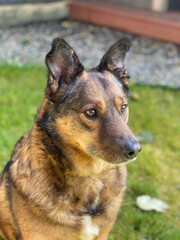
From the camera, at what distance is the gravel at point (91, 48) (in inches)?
273

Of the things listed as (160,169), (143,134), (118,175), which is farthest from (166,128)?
(118,175)

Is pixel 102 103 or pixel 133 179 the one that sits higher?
pixel 102 103

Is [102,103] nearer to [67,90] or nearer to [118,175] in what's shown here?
[67,90]

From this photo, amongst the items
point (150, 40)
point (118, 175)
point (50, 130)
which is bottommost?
point (150, 40)

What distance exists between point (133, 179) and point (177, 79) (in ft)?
9.19

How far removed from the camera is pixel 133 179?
14.7ft

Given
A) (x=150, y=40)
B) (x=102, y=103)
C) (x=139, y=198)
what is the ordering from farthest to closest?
(x=150, y=40) → (x=139, y=198) → (x=102, y=103)

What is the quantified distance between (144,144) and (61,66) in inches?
94.6

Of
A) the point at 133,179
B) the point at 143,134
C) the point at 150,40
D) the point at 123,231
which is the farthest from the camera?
the point at 150,40

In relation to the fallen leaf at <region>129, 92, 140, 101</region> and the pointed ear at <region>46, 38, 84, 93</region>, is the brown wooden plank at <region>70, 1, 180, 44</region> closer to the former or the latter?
the fallen leaf at <region>129, 92, 140, 101</region>

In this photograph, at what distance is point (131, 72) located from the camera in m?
6.97

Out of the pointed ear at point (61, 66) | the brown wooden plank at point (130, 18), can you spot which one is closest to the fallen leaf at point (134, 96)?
the brown wooden plank at point (130, 18)

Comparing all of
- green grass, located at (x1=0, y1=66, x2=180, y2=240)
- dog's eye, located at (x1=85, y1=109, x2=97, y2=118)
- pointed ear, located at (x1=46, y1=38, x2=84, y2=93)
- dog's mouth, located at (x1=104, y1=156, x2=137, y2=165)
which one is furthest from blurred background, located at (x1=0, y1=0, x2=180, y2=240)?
pointed ear, located at (x1=46, y1=38, x2=84, y2=93)

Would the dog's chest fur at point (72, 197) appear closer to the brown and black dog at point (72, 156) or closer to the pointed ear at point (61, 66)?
the brown and black dog at point (72, 156)
